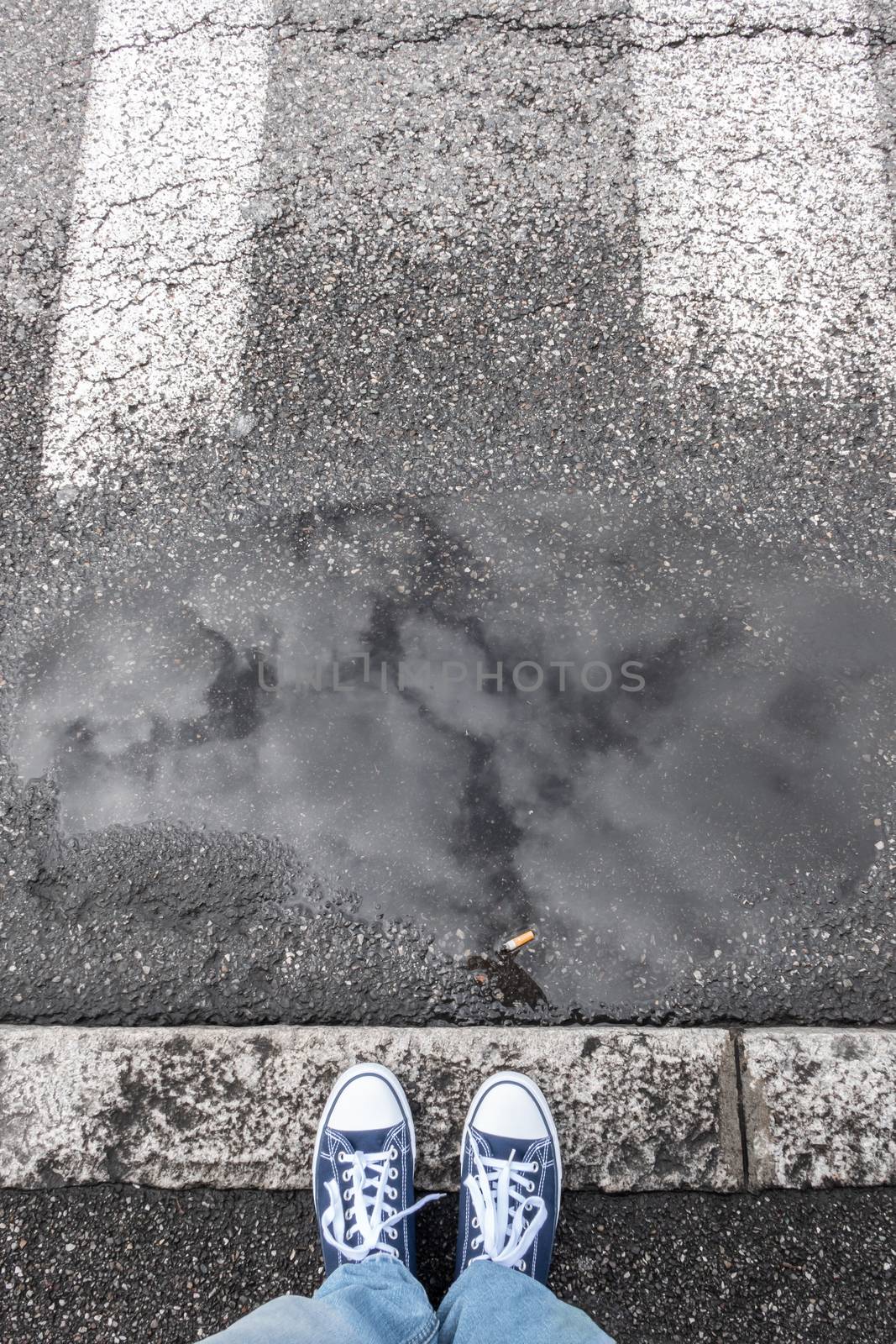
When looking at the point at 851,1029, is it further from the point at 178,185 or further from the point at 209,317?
the point at 178,185

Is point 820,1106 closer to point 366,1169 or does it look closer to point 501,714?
point 366,1169

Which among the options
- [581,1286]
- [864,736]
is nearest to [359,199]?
[864,736]

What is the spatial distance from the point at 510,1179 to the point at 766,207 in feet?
10.5

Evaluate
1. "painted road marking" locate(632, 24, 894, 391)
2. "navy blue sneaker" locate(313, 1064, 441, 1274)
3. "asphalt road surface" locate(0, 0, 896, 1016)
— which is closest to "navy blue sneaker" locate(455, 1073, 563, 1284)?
"navy blue sneaker" locate(313, 1064, 441, 1274)

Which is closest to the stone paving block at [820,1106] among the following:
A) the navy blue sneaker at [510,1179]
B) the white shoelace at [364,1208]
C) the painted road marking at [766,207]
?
the navy blue sneaker at [510,1179]

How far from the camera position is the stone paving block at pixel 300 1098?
2.04 meters

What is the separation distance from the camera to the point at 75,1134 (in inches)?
81.3

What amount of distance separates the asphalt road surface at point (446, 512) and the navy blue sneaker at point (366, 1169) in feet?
0.59

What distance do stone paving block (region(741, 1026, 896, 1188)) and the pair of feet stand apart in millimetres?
499

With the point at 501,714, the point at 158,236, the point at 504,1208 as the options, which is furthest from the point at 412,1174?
the point at 158,236

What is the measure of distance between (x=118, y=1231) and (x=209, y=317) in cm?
273

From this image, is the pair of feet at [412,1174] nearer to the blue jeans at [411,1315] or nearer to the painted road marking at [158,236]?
the blue jeans at [411,1315]

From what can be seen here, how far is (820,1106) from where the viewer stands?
80.4 inches

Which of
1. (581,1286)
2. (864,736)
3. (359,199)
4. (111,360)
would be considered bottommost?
(581,1286)
